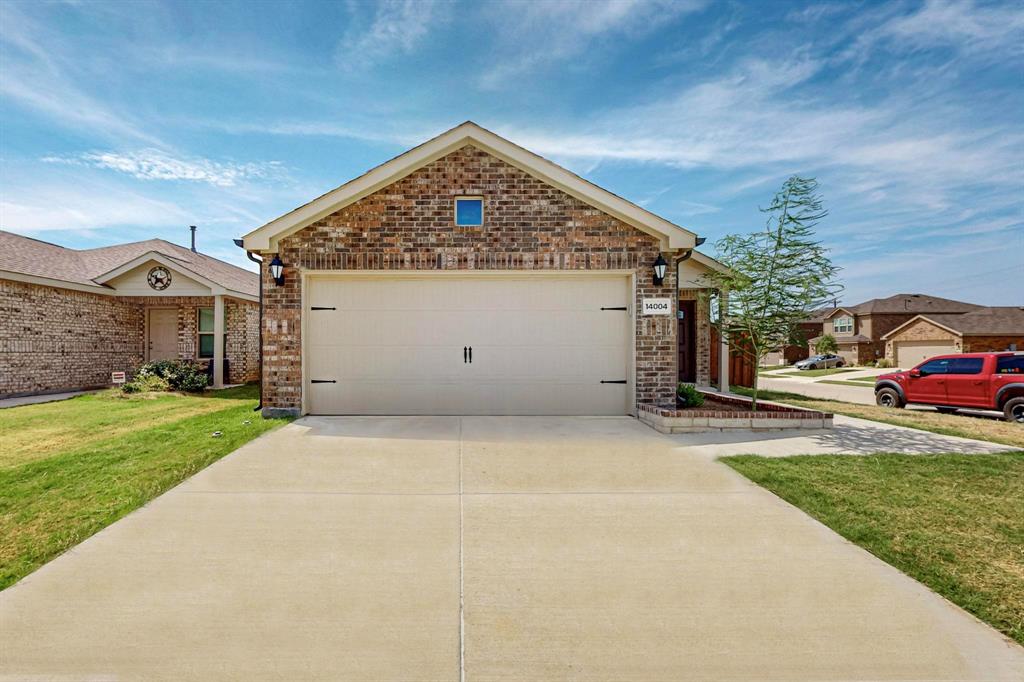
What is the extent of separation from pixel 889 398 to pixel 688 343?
5.33 meters

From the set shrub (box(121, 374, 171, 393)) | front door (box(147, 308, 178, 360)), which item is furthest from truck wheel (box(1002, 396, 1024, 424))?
front door (box(147, 308, 178, 360))

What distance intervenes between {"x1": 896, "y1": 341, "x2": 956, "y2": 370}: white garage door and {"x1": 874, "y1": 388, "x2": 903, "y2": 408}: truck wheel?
21.6 meters

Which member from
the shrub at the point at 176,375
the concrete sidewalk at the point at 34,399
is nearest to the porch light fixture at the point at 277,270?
the shrub at the point at 176,375

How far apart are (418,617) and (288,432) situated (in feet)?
16.4

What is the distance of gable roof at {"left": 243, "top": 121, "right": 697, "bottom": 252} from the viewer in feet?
24.9

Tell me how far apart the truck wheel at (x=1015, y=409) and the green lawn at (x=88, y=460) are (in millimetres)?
14279

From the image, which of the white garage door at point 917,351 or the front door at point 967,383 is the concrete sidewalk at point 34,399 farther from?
the white garage door at point 917,351

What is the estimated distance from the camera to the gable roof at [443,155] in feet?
24.9

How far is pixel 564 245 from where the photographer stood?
782 cm

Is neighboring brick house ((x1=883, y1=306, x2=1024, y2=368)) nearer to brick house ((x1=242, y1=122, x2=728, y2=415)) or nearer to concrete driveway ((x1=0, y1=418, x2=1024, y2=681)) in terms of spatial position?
brick house ((x1=242, y1=122, x2=728, y2=415))

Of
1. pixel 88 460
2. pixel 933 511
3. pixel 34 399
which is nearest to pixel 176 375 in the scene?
pixel 34 399

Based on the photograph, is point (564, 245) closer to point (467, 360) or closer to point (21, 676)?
point (467, 360)

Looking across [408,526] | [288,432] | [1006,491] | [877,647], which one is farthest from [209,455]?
[1006,491]

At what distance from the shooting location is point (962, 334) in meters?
27.1
